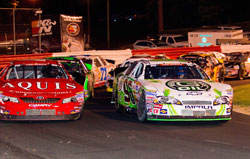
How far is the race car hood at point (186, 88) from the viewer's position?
1039 centimetres

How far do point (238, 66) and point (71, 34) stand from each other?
490 inches

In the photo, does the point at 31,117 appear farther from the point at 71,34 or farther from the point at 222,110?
the point at 71,34

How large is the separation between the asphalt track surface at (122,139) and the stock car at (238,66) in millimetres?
11841

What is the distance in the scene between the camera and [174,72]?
1195 centimetres

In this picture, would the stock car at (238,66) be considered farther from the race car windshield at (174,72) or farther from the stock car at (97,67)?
the race car windshield at (174,72)

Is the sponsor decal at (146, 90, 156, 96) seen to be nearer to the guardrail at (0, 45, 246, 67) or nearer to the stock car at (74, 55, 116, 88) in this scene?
the stock car at (74, 55, 116, 88)

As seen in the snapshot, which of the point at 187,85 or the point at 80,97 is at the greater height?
the point at 187,85

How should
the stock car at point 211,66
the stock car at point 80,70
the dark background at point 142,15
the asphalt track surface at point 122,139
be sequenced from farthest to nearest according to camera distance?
the dark background at point 142,15 < the stock car at point 211,66 < the stock car at point 80,70 < the asphalt track surface at point 122,139

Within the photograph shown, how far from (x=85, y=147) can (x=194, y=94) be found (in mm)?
3003

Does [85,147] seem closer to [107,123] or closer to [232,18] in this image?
[107,123]

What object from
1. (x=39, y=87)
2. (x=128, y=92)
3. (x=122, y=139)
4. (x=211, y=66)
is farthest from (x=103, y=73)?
(x=122, y=139)

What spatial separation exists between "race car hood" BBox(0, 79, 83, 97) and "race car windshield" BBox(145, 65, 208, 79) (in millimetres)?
1600

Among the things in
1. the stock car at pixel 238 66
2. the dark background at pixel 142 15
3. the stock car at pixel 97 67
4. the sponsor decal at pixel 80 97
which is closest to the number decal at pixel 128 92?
the sponsor decal at pixel 80 97

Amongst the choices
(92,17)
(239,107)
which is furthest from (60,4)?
(239,107)
